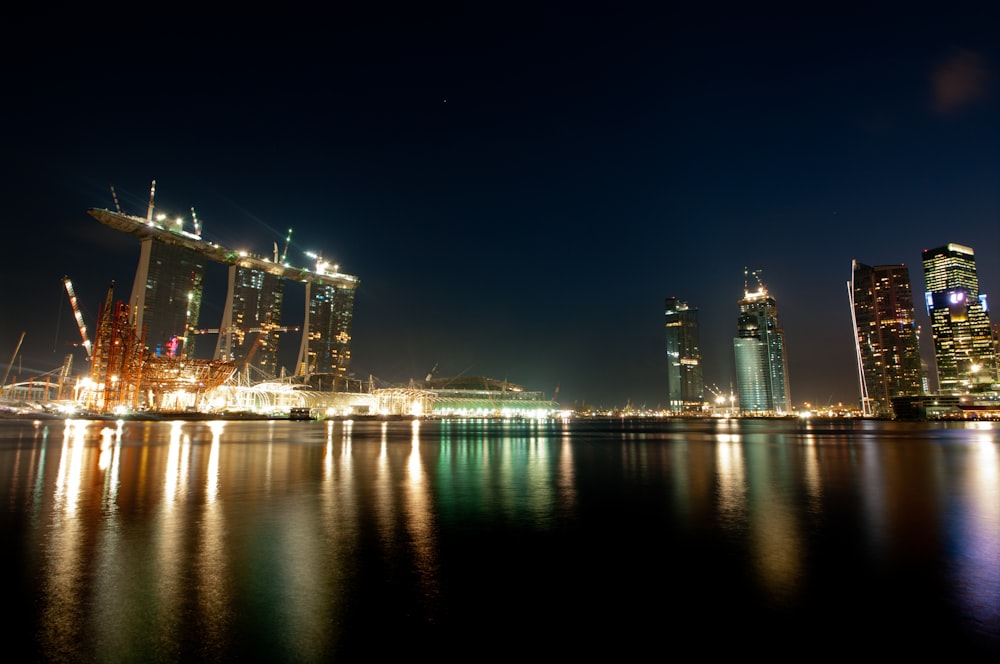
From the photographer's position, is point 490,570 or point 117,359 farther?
point 117,359

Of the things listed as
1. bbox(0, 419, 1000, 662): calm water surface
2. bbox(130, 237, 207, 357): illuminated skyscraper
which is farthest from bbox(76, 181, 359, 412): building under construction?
bbox(0, 419, 1000, 662): calm water surface

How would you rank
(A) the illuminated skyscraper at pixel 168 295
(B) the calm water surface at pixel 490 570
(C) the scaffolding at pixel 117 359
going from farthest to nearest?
1. (A) the illuminated skyscraper at pixel 168 295
2. (C) the scaffolding at pixel 117 359
3. (B) the calm water surface at pixel 490 570

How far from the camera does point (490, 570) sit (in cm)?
970

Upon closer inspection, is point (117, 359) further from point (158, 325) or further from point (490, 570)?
point (490, 570)

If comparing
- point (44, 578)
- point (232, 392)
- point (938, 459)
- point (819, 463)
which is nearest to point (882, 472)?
point (819, 463)

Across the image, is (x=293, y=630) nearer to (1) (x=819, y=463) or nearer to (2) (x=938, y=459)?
(1) (x=819, y=463)

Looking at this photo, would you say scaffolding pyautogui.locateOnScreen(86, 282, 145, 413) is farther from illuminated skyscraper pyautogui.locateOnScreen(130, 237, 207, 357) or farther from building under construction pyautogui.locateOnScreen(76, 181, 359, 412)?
illuminated skyscraper pyautogui.locateOnScreen(130, 237, 207, 357)

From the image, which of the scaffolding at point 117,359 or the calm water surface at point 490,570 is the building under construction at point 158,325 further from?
the calm water surface at point 490,570

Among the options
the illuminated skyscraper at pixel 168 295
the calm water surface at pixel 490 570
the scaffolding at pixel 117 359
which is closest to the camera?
the calm water surface at pixel 490 570

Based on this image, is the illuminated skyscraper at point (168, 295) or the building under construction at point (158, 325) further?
the illuminated skyscraper at point (168, 295)

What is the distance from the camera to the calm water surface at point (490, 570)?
6.70 meters

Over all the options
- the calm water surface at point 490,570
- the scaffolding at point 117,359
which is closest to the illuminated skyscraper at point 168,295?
the scaffolding at point 117,359

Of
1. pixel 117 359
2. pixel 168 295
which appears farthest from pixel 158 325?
pixel 117 359

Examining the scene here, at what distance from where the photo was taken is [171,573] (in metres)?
9.44
